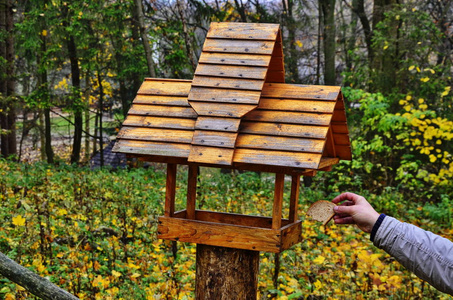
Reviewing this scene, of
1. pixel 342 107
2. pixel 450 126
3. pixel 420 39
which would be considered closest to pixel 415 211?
pixel 450 126

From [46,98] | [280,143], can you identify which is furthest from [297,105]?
[46,98]

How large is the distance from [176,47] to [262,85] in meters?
8.48

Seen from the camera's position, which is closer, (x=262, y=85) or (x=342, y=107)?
(x=262, y=85)

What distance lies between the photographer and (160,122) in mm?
2869

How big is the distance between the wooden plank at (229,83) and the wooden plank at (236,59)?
0.13 metres

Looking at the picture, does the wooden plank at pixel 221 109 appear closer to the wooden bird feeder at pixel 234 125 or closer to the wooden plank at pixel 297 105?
the wooden bird feeder at pixel 234 125

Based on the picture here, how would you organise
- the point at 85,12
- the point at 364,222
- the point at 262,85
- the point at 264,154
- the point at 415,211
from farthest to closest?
the point at 85,12
the point at 415,211
the point at 262,85
the point at 264,154
the point at 364,222

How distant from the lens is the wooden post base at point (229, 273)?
9.57ft

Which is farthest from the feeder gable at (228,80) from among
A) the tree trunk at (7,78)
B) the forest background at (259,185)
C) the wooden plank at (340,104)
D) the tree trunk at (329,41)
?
the tree trunk at (7,78)

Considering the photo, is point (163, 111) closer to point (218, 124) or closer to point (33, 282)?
point (218, 124)

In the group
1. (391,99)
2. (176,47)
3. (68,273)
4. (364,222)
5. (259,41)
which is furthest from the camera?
(176,47)

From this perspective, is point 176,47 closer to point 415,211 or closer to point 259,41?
point 415,211

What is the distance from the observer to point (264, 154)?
260 cm

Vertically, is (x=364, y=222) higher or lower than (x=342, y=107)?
lower
